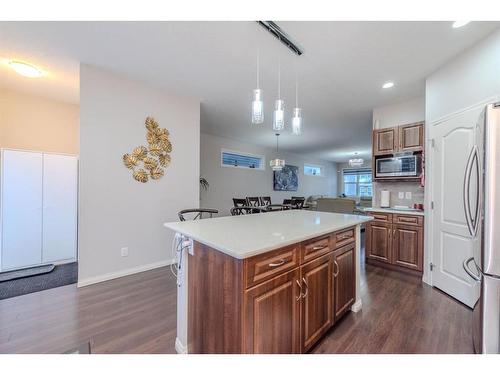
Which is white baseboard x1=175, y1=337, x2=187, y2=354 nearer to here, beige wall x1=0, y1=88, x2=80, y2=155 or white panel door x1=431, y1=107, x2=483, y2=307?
white panel door x1=431, y1=107, x2=483, y2=307

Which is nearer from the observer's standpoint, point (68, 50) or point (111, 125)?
point (68, 50)

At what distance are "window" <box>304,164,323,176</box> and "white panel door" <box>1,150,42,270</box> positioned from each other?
8.92 metres

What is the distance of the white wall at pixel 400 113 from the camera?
141 inches

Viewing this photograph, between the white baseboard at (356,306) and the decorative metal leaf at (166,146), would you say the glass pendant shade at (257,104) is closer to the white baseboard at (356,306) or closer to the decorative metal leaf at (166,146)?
the decorative metal leaf at (166,146)

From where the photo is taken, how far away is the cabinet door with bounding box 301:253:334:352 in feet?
4.78

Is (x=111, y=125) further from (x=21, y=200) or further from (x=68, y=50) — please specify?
(x=21, y=200)

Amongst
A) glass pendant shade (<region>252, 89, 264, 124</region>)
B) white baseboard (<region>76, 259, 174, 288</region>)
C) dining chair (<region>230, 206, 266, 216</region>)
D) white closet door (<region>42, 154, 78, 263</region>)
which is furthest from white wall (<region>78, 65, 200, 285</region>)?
glass pendant shade (<region>252, 89, 264, 124</region>)

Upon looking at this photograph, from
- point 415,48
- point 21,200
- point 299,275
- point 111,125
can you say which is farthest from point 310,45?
point 21,200

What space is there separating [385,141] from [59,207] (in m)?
5.54

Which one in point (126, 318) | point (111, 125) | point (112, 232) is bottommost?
point (126, 318)

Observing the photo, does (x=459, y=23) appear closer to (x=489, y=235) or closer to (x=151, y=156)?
(x=489, y=235)

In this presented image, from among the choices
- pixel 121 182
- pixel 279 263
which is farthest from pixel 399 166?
pixel 121 182

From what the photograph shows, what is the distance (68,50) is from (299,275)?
3307 millimetres
